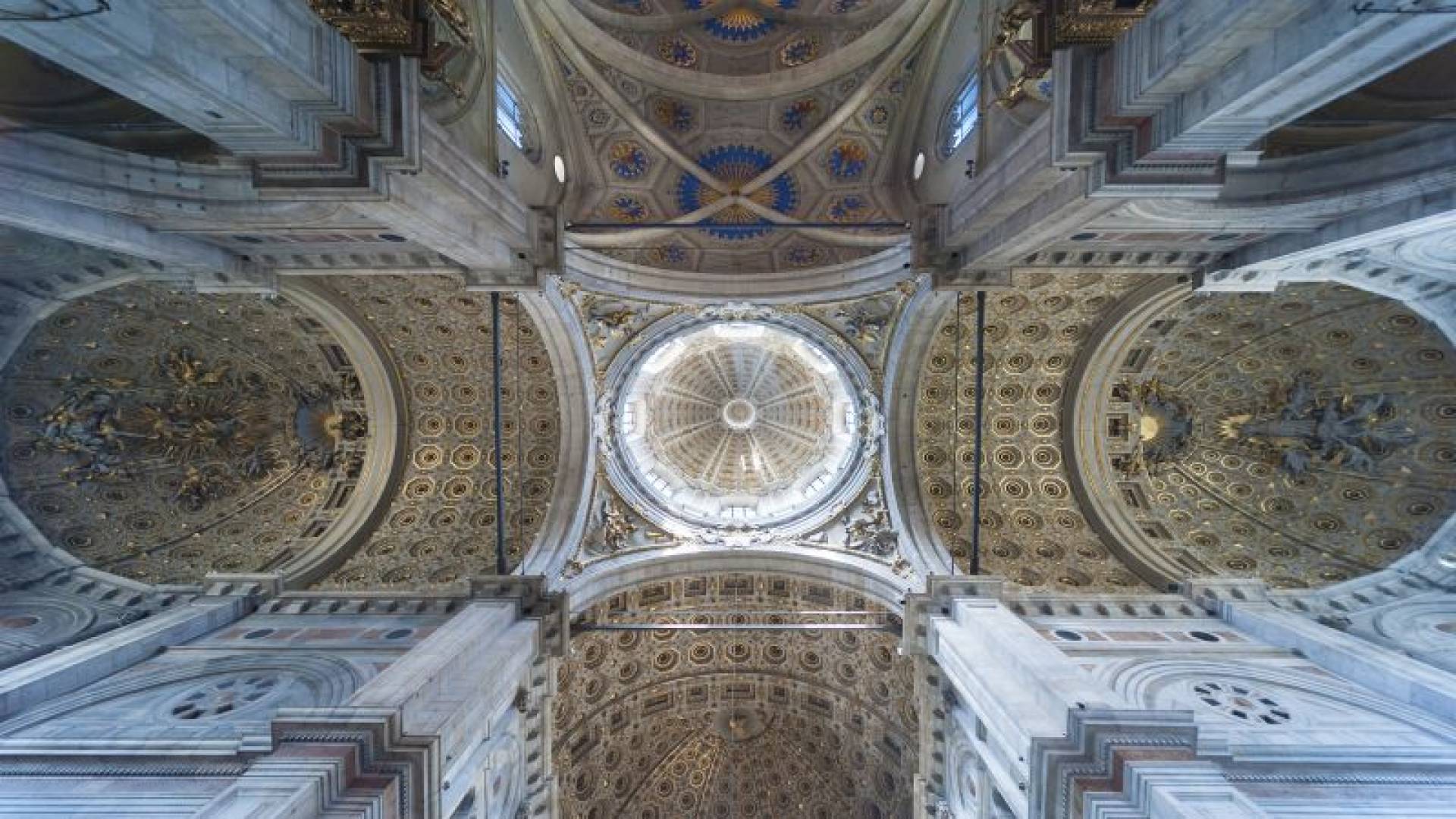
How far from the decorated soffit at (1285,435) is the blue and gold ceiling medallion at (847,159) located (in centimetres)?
961

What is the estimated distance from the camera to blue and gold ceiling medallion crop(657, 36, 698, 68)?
719 inches

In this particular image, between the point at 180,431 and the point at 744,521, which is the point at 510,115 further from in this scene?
the point at 744,521

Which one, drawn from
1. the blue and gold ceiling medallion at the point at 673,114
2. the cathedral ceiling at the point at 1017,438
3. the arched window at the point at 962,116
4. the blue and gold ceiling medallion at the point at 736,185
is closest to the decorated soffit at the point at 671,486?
the cathedral ceiling at the point at 1017,438

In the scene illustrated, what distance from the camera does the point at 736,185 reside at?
65.6 feet

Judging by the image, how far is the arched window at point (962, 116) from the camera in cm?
1457

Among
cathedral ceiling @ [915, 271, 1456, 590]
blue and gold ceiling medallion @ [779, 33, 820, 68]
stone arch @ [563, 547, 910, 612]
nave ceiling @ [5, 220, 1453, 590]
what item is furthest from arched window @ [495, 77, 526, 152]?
cathedral ceiling @ [915, 271, 1456, 590]

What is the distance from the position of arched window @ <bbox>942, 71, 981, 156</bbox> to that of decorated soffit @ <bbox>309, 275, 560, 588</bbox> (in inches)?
501

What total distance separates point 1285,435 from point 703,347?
19522mm

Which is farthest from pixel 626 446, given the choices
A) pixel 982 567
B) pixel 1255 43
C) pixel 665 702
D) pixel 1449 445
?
pixel 1449 445

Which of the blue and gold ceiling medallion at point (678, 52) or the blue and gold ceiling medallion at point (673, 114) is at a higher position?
the blue and gold ceiling medallion at point (678, 52)

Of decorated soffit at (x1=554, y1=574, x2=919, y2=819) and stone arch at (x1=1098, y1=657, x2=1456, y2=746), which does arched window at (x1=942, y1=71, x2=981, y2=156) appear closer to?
stone arch at (x1=1098, y1=657, x2=1456, y2=746)

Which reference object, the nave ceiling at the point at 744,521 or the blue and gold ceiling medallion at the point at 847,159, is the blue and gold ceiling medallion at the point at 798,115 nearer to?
the blue and gold ceiling medallion at the point at 847,159

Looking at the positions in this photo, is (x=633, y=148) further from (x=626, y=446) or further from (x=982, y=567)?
(x=982, y=567)

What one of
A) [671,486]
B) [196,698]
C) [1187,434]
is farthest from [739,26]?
[196,698]
